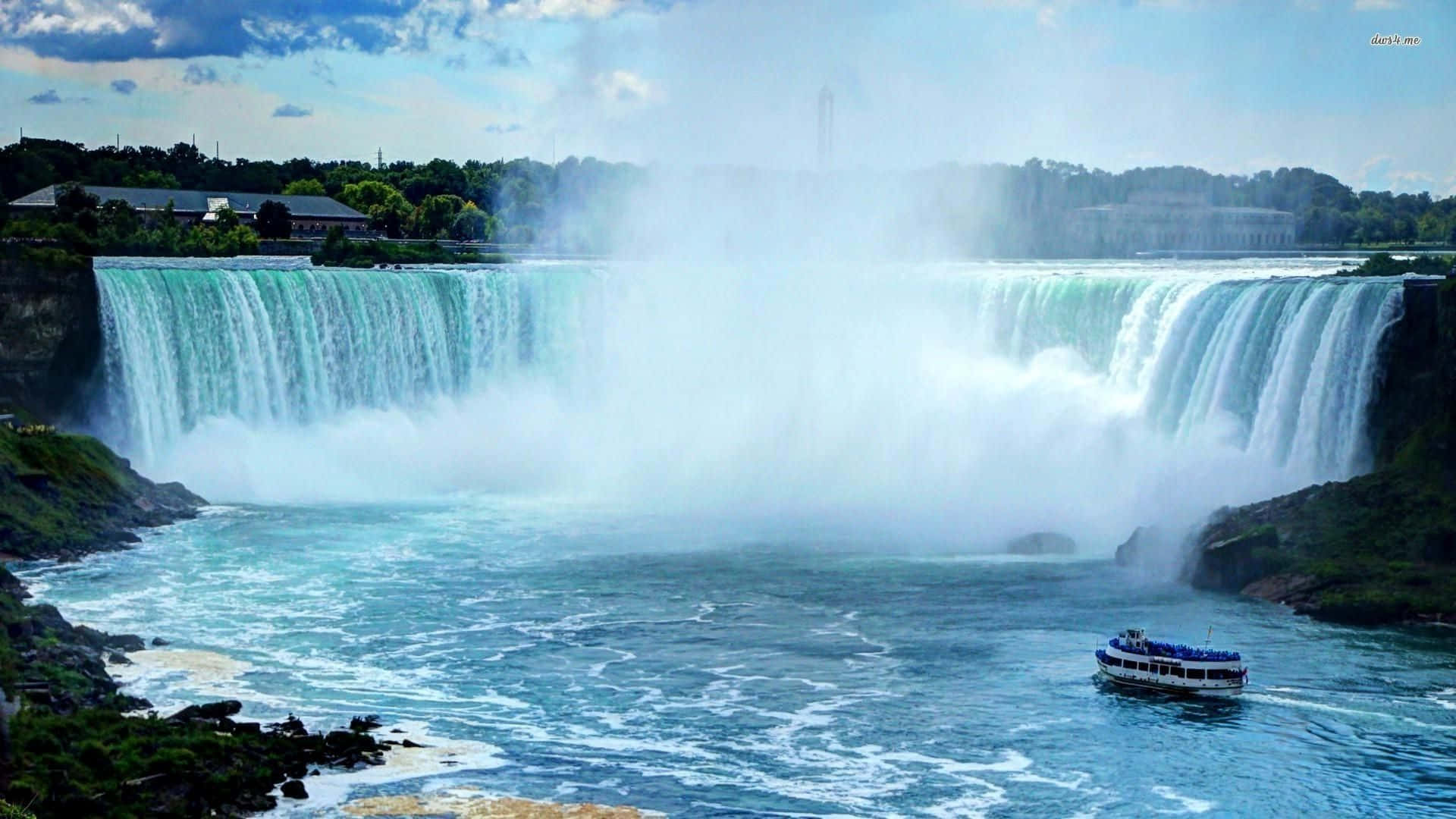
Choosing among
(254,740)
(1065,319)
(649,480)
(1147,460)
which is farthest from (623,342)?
(254,740)

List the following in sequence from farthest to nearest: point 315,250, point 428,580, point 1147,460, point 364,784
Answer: point 315,250
point 1147,460
point 428,580
point 364,784

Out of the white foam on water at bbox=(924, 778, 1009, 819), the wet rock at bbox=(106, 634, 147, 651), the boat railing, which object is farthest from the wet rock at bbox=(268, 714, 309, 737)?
the boat railing

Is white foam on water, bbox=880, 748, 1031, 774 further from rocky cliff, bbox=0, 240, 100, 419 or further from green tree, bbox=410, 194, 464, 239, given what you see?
green tree, bbox=410, 194, 464, 239

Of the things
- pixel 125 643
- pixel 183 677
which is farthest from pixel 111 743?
pixel 125 643

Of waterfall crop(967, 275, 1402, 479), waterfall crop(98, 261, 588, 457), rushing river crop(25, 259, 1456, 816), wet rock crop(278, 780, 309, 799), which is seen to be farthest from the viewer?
waterfall crop(98, 261, 588, 457)

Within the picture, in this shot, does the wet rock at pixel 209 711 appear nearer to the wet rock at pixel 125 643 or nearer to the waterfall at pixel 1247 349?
the wet rock at pixel 125 643

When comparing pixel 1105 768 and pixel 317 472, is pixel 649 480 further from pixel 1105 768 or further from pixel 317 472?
pixel 1105 768
